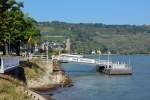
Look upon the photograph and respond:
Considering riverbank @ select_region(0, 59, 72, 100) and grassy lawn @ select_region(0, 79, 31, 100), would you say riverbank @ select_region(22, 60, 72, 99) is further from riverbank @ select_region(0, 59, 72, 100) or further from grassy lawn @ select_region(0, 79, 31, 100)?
grassy lawn @ select_region(0, 79, 31, 100)

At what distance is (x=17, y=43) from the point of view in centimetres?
10525

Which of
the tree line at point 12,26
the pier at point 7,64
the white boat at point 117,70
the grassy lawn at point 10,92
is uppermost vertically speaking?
the tree line at point 12,26

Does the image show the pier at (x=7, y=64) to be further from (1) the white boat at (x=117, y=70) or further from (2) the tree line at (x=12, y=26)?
(1) the white boat at (x=117, y=70)

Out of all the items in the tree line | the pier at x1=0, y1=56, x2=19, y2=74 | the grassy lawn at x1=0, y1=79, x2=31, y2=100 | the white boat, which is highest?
the tree line

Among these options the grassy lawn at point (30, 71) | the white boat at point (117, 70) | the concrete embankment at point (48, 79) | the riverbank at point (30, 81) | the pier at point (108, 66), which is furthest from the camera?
the pier at point (108, 66)

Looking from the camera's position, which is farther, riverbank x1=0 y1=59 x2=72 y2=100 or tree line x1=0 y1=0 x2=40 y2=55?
tree line x1=0 y1=0 x2=40 y2=55

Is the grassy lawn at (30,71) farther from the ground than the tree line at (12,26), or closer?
closer

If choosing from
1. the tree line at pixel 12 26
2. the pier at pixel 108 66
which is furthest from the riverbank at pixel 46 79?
the pier at pixel 108 66

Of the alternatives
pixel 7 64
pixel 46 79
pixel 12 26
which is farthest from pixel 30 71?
pixel 12 26

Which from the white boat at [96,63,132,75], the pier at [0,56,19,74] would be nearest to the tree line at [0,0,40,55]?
the pier at [0,56,19,74]

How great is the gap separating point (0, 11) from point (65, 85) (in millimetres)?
20123

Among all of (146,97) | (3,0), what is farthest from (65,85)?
(3,0)

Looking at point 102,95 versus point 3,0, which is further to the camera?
point 102,95

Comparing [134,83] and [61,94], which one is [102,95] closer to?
[61,94]
